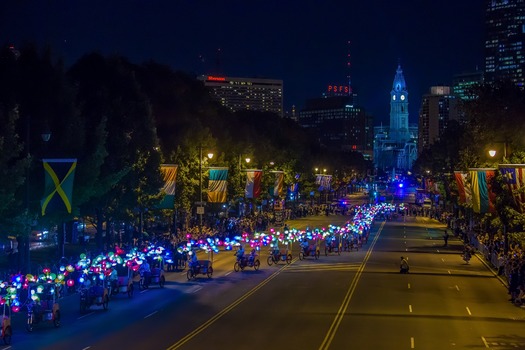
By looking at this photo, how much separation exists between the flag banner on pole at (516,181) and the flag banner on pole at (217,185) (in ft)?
97.1

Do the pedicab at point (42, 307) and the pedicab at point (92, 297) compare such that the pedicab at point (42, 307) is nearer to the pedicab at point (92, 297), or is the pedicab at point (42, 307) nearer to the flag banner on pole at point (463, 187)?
the pedicab at point (92, 297)

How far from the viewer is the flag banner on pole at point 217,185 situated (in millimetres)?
62500

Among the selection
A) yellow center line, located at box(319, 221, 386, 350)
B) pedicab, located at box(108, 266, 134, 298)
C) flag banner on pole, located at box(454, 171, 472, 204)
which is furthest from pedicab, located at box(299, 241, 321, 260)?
pedicab, located at box(108, 266, 134, 298)

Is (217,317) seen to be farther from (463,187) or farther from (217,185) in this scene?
(217,185)

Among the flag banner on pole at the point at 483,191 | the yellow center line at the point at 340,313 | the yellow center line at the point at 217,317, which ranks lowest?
the yellow center line at the point at 340,313

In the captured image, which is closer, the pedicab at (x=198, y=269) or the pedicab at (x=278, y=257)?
the pedicab at (x=198, y=269)

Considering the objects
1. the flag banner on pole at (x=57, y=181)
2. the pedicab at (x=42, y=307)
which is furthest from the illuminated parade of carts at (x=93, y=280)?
the flag banner on pole at (x=57, y=181)

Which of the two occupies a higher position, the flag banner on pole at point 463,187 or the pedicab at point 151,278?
the flag banner on pole at point 463,187

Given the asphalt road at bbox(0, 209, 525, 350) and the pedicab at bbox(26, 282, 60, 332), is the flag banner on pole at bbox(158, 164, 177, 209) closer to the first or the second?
the asphalt road at bbox(0, 209, 525, 350)

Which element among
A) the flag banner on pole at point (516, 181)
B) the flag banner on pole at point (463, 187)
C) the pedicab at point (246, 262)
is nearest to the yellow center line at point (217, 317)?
the pedicab at point (246, 262)

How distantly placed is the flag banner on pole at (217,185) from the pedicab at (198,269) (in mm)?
16134

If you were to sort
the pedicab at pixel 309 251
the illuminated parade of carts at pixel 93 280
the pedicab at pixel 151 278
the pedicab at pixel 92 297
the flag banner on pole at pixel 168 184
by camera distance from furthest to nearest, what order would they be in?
the pedicab at pixel 309 251
the flag banner on pole at pixel 168 184
the pedicab at pixel 151 278
the pedicab at pixel 92 297
the illuminated parade of carts at pixel 93 280

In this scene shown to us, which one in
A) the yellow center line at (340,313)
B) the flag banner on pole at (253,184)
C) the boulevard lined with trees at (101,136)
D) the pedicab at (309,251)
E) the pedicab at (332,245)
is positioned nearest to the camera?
the yellow center line at (340,313)

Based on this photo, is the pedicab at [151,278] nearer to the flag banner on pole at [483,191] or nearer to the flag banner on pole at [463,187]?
the flag banner on pole at [483,191]
